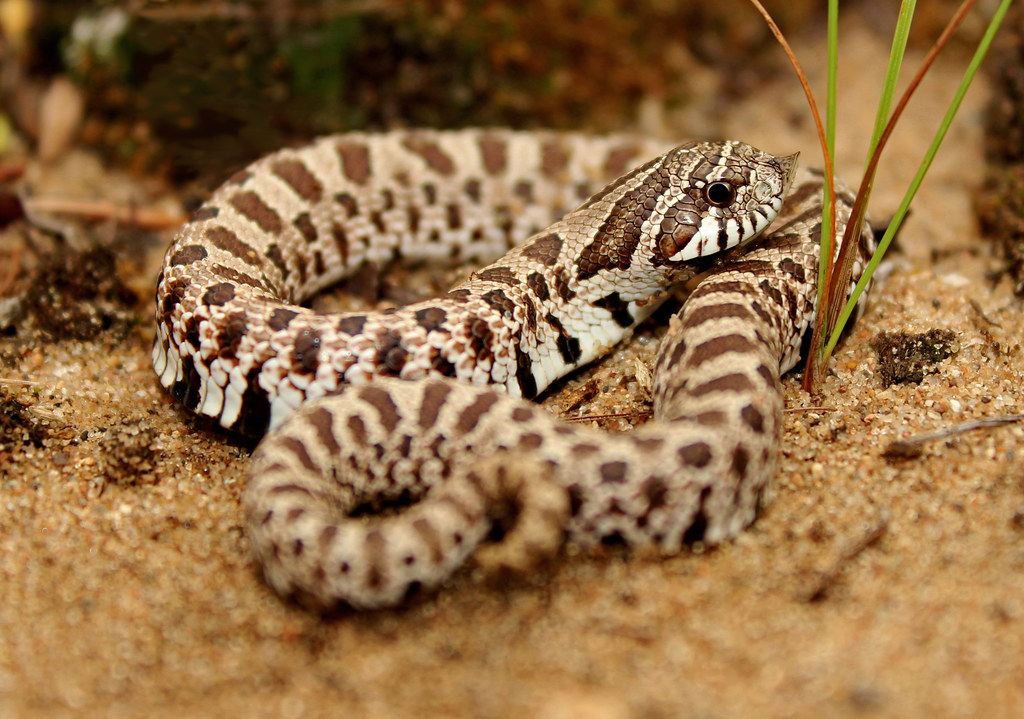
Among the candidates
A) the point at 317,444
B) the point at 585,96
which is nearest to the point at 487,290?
the point at 317,444

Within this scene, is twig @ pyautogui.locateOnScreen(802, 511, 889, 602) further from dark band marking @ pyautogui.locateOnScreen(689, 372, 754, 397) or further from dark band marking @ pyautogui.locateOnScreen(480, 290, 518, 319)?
dark band marking @ pyautogui.locateOnScreen(480, 290, 518, 319)

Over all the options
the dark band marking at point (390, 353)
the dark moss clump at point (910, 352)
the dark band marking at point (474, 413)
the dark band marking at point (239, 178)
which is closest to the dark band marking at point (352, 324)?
the dark band marking at point (390, 353)

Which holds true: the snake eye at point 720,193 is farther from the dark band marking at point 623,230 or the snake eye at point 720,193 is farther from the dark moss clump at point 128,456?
the dark moss clump at point 128,456

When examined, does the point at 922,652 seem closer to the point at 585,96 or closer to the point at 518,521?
the point at 518,521

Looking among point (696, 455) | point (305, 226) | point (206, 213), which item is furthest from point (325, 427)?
point (305, 226)

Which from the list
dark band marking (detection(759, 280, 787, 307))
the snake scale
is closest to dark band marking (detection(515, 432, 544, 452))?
the snake scale

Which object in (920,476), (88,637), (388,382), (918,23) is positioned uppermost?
(918,23)

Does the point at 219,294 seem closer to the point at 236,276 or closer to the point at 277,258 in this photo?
the point at 236,276
